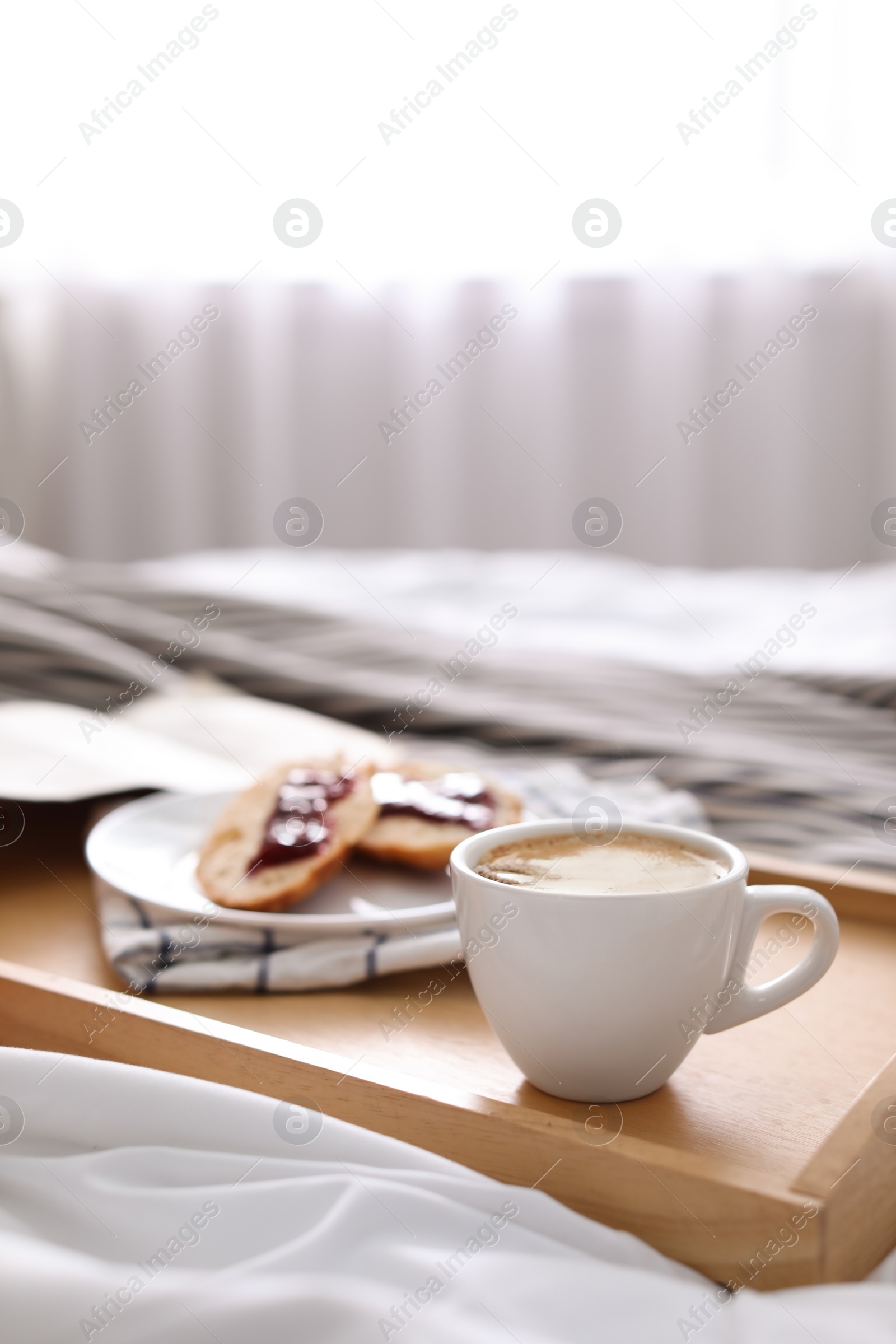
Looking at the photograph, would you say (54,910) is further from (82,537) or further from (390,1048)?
(82,537)

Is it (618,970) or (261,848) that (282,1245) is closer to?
(618,970)

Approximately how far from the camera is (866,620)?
137 centimetres

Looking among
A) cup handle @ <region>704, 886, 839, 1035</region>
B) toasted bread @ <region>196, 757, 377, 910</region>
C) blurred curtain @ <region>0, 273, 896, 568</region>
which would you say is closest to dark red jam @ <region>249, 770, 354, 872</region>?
toasted bread @ <region>196, 757, 377, 910</region>

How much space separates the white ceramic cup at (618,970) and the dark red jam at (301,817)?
18 cm

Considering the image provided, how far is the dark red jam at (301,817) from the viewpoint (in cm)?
65

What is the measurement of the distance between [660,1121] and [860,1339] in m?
0.11

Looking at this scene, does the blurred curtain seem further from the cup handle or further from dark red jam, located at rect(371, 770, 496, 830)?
the cup handle

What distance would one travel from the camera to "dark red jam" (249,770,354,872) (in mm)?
Answer: 648

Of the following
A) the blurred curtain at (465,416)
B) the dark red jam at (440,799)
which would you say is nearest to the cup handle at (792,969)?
the dark red jam at (440,799)

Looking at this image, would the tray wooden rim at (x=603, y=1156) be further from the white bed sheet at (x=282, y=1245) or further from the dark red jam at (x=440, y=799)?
the dark red jam at (x=440, y=799)

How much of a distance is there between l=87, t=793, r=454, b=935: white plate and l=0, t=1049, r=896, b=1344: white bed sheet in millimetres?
140

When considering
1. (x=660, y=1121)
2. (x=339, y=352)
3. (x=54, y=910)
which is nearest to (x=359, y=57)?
(x=339, y=352)

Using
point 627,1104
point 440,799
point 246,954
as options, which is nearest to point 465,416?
point 440,799

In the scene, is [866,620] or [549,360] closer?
[866,620]
